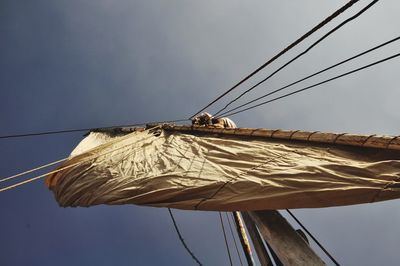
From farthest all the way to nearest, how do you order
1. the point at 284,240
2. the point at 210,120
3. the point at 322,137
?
the point at 210,120, the point at 322,137, the point at 284,240

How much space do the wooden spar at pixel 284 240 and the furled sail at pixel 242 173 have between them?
39cm

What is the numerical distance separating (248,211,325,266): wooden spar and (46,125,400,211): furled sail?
0.39m

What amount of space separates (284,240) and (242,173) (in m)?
0.74

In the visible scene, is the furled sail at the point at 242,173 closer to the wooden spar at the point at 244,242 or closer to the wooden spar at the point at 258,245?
the wooden spar at the point at 258,245

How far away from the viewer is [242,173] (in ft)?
10.1

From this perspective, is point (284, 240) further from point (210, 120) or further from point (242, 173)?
point (210, 120)

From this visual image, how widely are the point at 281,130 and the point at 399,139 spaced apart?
57.3 inches

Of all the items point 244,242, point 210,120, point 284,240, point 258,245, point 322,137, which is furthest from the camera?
point 210,120

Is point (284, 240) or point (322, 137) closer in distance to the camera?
point (284, 240)

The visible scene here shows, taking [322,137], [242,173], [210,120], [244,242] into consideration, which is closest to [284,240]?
[242,173]

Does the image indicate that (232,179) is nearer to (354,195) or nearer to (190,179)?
(190,179)

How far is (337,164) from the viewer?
2.69m

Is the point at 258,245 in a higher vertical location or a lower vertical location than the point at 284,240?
lower

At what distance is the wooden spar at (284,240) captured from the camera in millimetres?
2465
